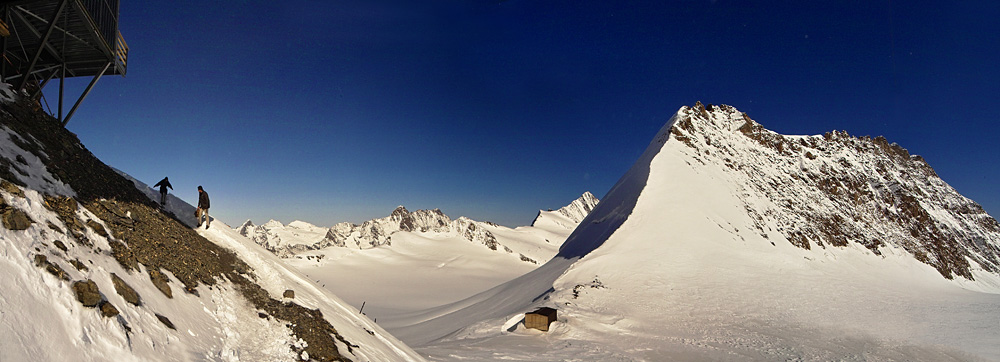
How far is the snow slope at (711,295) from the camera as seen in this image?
18.3 meters

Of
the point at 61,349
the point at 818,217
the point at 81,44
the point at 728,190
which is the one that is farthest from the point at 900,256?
the point at 81,44

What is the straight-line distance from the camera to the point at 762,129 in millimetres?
61562

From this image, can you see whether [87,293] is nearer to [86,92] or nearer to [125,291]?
[125,291]

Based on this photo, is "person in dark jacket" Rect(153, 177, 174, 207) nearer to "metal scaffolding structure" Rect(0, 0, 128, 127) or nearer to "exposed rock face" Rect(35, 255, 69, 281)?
"metal scaffolding structure" Rect(0, 0, 128, 127)

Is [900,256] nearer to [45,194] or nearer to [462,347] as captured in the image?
[462,347]

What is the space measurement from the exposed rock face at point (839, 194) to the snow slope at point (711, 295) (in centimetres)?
66

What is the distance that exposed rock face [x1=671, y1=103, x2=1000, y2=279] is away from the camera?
45.2 meters

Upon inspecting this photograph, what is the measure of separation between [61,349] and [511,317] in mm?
20185

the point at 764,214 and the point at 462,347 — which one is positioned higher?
the point at 764,214

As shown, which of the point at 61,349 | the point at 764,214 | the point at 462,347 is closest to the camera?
the point at 61,349

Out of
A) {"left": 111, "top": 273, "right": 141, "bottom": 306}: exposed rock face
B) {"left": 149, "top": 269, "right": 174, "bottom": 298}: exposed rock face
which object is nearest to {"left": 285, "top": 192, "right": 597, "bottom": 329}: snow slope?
{"left": 149, "top": 269, "right": 174, "bottom": 298}: exposed rock face

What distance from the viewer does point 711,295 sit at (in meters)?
25.7

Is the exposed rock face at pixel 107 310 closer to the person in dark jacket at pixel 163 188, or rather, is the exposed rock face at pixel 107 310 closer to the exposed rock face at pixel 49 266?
the exposed rock face at pixel 49 266

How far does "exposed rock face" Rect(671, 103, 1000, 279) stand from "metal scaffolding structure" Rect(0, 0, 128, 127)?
47.9 m
